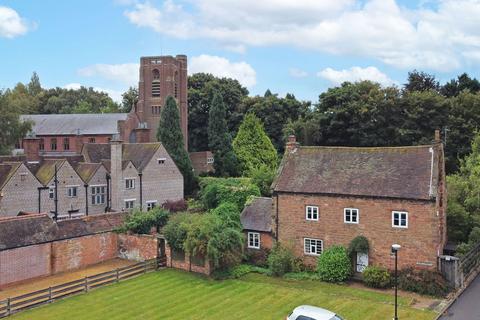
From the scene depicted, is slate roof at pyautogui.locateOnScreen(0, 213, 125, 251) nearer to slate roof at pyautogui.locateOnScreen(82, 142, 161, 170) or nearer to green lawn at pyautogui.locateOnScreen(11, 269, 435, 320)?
green lawn at pyautogui.locateOnScreen(11, 269, 435, 320)

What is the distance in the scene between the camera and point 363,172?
32.3 metres

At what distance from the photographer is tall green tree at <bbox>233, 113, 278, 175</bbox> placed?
65125mm

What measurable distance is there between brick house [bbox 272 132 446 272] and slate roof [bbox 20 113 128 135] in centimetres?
4728

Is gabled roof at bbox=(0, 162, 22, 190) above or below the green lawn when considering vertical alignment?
above

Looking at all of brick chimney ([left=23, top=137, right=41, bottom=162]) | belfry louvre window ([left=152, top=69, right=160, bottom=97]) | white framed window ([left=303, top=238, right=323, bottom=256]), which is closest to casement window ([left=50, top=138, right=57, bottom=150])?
belfry louvre window ([left=152, top=69, right=160, bottom=97])

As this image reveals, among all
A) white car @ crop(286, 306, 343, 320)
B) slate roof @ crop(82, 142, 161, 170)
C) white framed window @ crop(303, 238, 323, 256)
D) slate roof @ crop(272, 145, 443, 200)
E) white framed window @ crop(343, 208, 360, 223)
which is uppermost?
slate roof @ crop(82, 142, 161, 170)

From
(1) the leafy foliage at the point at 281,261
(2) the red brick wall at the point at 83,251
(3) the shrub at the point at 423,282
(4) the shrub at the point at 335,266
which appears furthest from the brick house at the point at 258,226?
(2) the red brick wall at the point at 83,251

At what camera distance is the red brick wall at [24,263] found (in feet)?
99.8

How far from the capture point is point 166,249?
34.9 m

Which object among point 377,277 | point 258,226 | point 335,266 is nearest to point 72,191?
point 258,226

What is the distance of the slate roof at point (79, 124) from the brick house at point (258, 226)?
44.1m

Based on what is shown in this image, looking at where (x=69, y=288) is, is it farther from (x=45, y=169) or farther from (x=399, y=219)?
(x=399, y=219)

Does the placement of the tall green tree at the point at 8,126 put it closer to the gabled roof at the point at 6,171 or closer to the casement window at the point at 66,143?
the casement window at the point at 66,143

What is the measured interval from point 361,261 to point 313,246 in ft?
11.2
